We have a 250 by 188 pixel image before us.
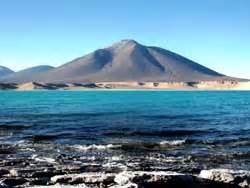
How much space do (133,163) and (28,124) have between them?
25177 mm

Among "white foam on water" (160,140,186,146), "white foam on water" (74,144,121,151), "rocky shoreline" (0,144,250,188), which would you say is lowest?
"white foam on water" (74,144,121,151)

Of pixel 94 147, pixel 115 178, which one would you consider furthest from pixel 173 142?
pixel 115 178

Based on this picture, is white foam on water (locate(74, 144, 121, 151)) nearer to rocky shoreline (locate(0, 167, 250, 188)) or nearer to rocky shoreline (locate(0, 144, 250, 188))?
rocky shoreline (locate(0, 144, 250, 188))

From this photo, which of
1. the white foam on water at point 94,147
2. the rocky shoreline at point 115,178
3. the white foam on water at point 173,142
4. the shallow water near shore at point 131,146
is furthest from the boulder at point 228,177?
the white foam on water at point 173,142

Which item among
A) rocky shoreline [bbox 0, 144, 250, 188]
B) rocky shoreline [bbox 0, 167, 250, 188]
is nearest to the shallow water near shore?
rocky shoreline [bbox 0, 144, 250, 188]

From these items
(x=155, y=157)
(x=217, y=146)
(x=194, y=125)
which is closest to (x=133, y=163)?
(x=155, y=157)

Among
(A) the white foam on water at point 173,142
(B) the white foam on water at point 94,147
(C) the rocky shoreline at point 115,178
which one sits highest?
(C) the rocky shoreline at point 115,178

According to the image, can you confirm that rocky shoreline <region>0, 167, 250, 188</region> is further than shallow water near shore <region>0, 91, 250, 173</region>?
No

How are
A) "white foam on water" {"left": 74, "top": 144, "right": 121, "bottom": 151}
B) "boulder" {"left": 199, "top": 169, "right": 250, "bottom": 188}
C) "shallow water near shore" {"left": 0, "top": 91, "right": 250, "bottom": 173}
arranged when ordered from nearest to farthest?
"boulder" {"left": 199, "top": 169, "right": 250, "bottom": 188}
"shallow water near shore" {"left": 0, "top": 91, "right": 250, "bottom": 173}
"white foam on water" {"left": 74, "top": 144, "right": 121, "bottom": 151}

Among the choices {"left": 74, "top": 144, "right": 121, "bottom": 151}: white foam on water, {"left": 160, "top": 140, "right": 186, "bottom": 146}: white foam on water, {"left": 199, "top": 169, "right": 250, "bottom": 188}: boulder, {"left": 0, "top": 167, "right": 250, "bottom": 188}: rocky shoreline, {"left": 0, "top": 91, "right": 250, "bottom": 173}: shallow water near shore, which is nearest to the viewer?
{"left": 0, "top": 167, "right": 250, "bottom": 188}: rocky shoreline

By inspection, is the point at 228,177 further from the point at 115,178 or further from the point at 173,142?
the point at 173,142

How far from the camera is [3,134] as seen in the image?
38.0 m

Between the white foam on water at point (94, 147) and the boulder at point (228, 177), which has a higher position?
the boulder at point (228, 177)

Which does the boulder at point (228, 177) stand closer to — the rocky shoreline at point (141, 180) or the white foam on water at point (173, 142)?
the rocky shoreline at point (141, 180)
